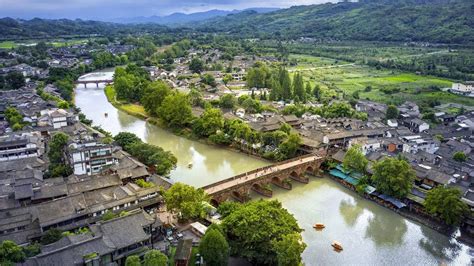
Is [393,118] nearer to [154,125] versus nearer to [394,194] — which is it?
[394,194]

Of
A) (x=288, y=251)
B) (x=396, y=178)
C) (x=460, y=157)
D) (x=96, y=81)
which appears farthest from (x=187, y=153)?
(x=96, y=81)

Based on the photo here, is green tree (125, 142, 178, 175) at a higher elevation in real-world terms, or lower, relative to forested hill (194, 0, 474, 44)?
lower

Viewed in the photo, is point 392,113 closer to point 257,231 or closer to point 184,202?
point 257,231

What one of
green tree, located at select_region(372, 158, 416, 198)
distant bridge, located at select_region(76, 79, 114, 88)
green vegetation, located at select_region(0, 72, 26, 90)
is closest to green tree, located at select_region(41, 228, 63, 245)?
green tree, located at select_region(372, 158, 416, 198)

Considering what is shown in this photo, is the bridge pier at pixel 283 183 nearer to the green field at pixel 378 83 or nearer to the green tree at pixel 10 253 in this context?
the green tree at pixel 10 253

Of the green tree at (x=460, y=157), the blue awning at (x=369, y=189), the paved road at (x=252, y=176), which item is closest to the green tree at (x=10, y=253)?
the paved road at (x=252, y=176)

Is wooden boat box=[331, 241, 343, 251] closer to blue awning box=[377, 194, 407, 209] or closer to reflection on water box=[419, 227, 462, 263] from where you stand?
reflection on water box=[419, 227, 462, 263]
